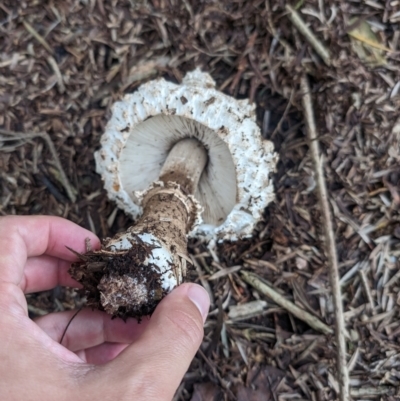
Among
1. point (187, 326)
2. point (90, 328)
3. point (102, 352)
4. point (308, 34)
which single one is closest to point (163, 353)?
point (187, 326)

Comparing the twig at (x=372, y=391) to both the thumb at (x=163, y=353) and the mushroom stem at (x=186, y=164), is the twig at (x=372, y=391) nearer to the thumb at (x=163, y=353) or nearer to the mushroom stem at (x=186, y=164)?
the thumb at (x=163, y=353)

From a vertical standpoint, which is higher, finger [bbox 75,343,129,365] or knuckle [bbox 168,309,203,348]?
knuckle [bbox 168,309,203,348]

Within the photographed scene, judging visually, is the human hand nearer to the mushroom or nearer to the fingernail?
the fingernail

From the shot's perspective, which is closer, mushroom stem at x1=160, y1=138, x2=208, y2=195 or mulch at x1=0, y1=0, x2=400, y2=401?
mushroom stem at x1=160, y1=138, x2=208, y2=195

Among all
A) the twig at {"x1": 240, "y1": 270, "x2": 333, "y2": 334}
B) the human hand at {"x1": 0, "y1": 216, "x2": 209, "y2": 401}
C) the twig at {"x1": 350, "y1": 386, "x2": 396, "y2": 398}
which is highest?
the human hand at {"x1": 0, "y1": 216, "x2": 209, "y2": 401}

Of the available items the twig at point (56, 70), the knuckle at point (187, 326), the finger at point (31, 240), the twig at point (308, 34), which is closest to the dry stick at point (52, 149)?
the twig at point (56, 70)

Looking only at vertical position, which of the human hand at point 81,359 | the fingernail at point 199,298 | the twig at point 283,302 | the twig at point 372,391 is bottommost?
the twig at point 372,391

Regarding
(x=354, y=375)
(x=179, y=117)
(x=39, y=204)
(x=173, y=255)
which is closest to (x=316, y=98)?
(x=179, y=117)

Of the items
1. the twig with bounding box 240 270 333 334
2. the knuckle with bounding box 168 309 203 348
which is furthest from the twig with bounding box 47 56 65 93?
the knuckle with bounding box 168 309 203 348
